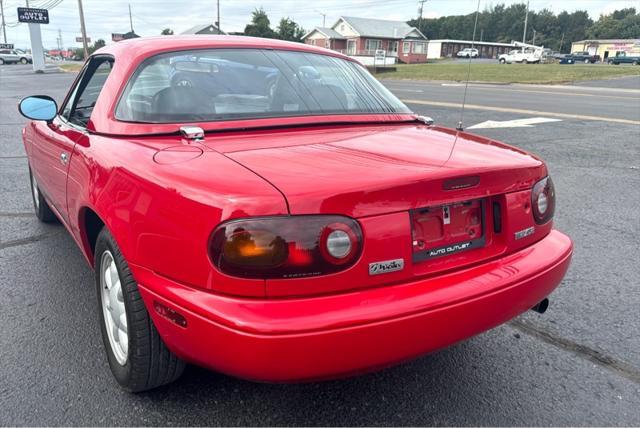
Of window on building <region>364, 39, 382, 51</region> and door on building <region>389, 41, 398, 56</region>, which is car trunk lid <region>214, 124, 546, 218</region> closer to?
window on building <region>364, 39, 382, 51</region>

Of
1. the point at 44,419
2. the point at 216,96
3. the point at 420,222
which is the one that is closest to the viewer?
the point at 420,222

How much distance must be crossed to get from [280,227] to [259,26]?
243 feet

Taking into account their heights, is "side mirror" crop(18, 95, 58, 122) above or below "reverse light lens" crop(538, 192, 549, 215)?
above

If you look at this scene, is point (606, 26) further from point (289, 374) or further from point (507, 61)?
point (289, 374)

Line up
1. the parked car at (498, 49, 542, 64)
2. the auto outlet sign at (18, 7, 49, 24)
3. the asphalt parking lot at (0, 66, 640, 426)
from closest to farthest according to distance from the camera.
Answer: the asphalt parking lot at (0, 66, 640, 426), the auto outlet sign at (18, 7, 49, 24), the parked car at (498, 49, 542, 64)

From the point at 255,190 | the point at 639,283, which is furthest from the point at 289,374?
the point at 639,283

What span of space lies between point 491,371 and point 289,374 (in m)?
1.24

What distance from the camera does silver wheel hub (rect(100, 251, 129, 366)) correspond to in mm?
2246

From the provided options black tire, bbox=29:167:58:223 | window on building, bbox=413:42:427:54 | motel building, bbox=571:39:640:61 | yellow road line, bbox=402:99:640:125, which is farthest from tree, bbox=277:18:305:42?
black tire, bbox=29:167:58:223

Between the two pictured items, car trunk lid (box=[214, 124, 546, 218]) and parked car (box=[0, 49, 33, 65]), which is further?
parked car (box=[0, 49, 33, 65])

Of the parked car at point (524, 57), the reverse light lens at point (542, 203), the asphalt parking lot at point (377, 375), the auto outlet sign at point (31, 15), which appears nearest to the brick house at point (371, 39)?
the parked car at point (524, 57)

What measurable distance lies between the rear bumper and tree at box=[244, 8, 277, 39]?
69075 mm

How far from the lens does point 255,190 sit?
1.70 metres

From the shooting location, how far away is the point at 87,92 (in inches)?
126
